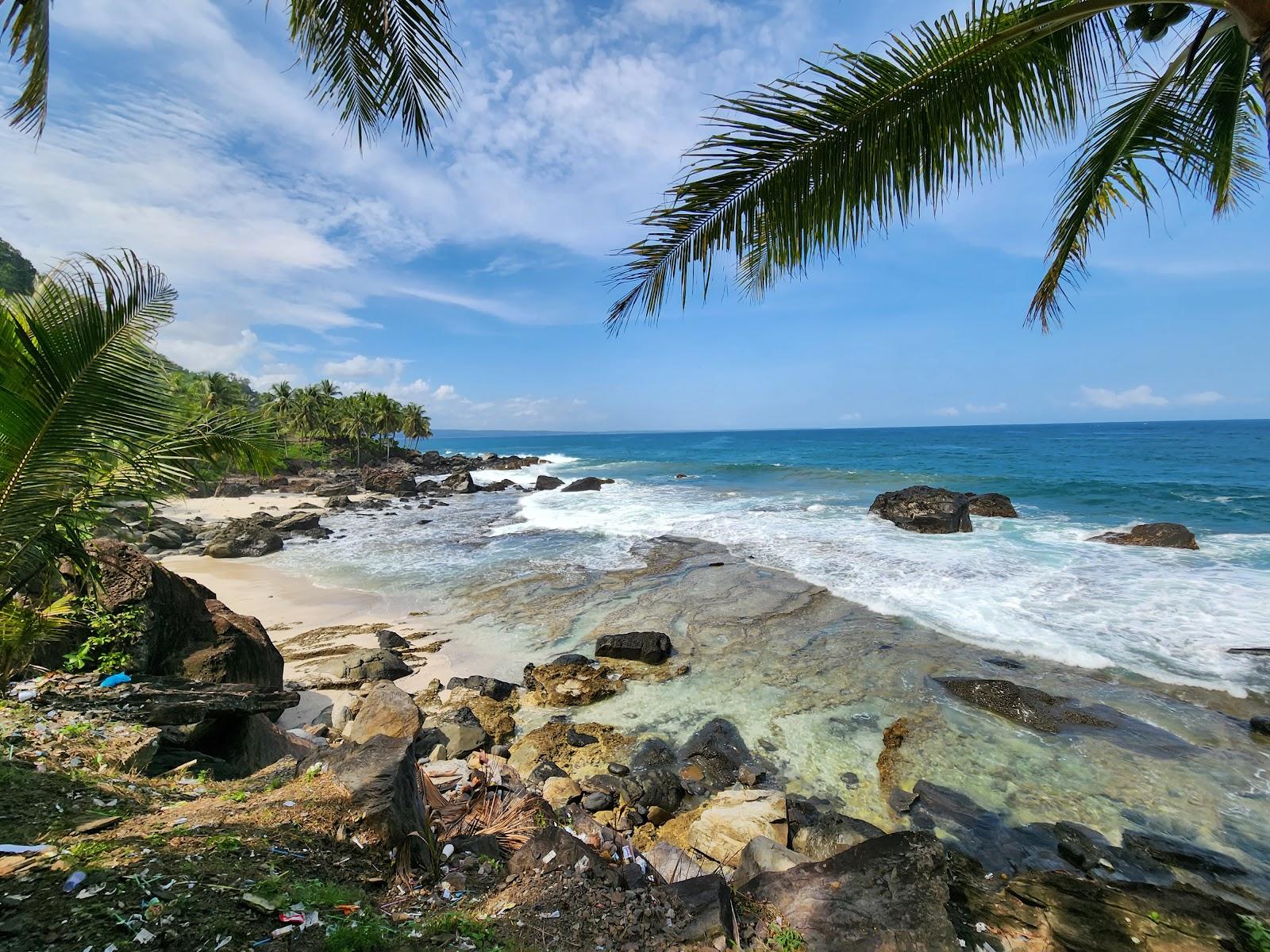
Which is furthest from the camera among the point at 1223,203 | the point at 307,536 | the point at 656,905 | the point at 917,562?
the point at 307,536

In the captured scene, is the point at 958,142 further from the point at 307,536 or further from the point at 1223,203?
the point at 307,536

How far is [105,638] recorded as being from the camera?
594 cm

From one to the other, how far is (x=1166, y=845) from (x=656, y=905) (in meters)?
5.66

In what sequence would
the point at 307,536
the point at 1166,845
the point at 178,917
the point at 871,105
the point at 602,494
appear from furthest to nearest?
the point at 602,494, the point at 307,536, the point at 1166,845, the point at 871,105, the point at 178,917

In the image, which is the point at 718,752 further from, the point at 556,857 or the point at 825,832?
the point at 556,857

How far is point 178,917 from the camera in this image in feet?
8.14

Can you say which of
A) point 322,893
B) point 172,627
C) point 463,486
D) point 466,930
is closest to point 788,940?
point 466,930

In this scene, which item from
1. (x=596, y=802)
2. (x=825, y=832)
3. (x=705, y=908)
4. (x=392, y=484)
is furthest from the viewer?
(x=392, y=484)

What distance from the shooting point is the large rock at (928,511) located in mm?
19219

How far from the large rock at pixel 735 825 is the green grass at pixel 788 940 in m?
1.46

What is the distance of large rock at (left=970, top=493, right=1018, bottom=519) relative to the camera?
22506 millimetres

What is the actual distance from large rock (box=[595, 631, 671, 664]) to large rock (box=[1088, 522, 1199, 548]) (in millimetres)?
16936

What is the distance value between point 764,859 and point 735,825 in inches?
29.1

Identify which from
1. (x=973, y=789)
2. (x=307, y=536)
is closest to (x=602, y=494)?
(x=307, y=536)
